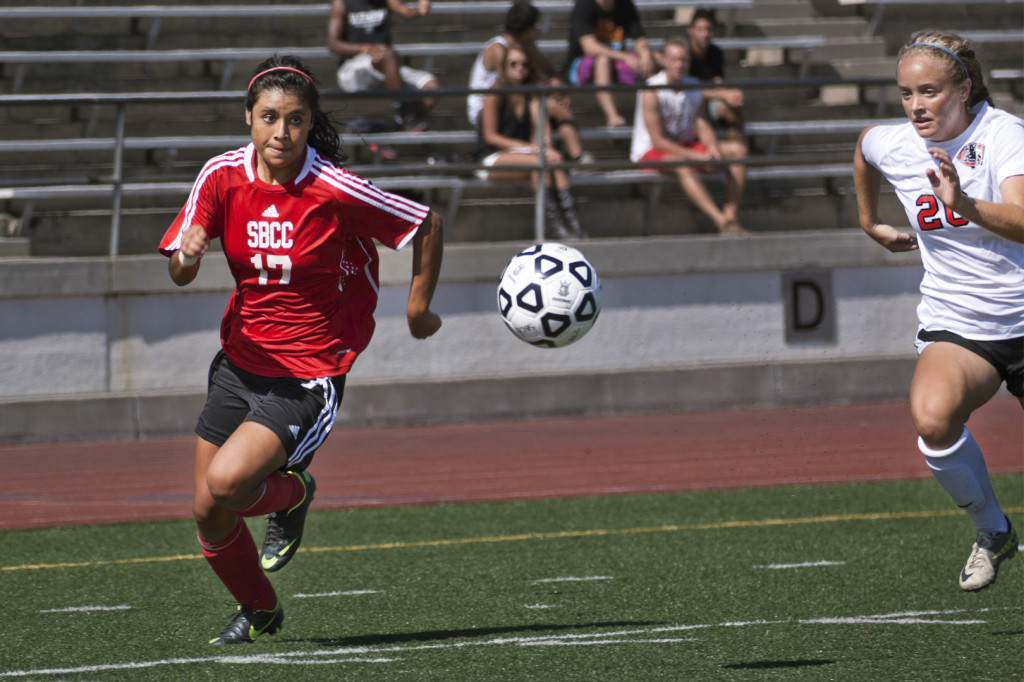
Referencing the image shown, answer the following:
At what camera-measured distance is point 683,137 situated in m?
12.1

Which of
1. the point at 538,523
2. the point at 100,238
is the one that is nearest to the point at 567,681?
the point at 538,523

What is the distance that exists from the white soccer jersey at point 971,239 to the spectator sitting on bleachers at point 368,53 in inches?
305

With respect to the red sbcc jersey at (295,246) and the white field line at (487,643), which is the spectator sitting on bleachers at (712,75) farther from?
the red sbcc jersey at (295,246)

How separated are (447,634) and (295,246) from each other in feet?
4.91

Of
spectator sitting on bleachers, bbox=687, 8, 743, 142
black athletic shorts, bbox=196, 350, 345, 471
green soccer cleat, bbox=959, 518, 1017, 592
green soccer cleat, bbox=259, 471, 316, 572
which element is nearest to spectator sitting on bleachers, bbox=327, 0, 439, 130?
spectator sitting on bleachers, bbox=687, 8, 743, 142

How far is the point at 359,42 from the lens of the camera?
495 inches

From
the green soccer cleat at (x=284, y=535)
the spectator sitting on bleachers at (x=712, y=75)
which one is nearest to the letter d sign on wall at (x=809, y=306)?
the spectator sitting on bleachers at (x=712, y=75)

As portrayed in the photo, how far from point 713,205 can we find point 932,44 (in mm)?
7328

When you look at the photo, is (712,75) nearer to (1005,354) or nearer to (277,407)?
(1005,354)

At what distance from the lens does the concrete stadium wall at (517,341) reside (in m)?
10.9

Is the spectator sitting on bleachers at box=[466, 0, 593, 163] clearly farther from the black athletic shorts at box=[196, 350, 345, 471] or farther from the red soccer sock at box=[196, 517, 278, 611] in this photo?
the red soccer sock at box=[196, 517, 278, 611]

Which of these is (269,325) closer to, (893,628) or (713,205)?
(893,628)

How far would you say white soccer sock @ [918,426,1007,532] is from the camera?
15.8 feet

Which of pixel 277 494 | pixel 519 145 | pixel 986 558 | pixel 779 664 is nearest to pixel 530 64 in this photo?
pixel 519 145
